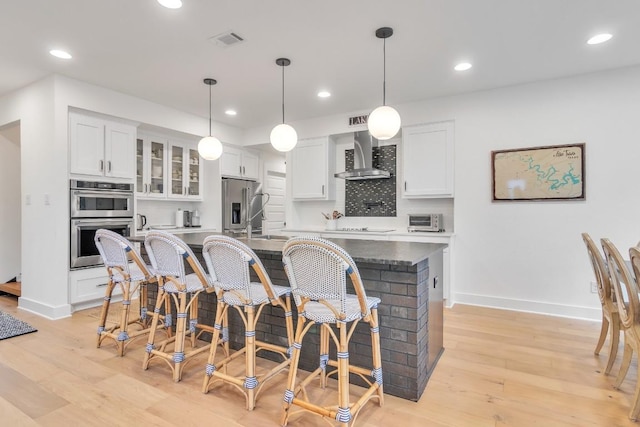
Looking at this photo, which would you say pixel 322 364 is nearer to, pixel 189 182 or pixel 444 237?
pixel 444 237

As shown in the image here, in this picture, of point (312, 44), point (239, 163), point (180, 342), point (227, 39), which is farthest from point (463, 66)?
point (239, 163)

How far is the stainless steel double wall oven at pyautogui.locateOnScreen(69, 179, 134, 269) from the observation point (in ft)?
12.3

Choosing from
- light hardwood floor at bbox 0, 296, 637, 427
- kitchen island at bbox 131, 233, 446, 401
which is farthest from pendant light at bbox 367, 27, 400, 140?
light hardwood floor at bbox 0, 296, 637, 427

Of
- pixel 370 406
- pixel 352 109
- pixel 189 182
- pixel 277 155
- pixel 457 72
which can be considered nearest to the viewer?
pixel 370 406

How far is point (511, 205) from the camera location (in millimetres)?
3904

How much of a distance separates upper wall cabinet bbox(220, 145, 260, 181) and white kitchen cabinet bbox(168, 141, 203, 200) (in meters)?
0.41

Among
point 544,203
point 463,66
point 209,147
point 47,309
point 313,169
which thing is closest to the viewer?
point 463,66

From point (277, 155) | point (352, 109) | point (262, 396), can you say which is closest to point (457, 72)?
point (352, 109)

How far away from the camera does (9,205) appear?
4820 mm

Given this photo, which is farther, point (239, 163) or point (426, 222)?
point (239, 163)

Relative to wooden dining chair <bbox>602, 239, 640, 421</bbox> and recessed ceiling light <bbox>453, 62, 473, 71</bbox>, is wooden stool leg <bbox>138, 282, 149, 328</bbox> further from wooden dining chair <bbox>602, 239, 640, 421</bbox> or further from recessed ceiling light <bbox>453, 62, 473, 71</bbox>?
recessed ceiling light <bbox>453, 62, 473, 71</bbox>

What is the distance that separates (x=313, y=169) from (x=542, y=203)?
303 centimetres

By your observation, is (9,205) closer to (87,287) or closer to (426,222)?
(87,287)

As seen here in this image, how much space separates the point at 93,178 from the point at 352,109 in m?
3.39
